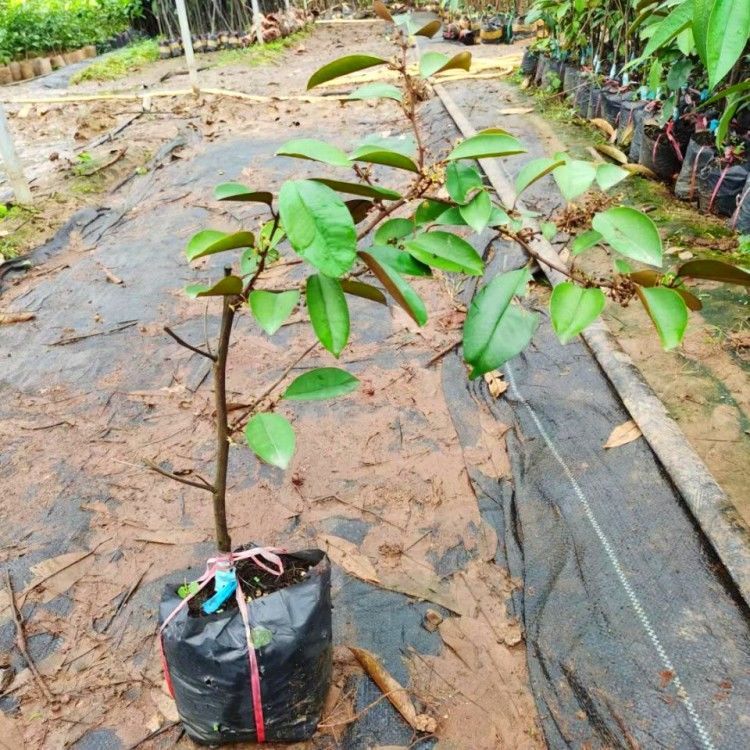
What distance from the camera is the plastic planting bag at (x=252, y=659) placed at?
116 centimetres

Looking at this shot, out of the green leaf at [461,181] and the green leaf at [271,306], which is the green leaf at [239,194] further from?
the green leaf at [461,181]

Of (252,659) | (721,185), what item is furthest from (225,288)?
(721,185)

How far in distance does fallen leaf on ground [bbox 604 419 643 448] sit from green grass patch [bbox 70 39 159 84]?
9.56m

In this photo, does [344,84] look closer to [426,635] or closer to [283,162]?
[283,162]

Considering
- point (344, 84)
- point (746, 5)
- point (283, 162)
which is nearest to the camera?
point (746, 5)

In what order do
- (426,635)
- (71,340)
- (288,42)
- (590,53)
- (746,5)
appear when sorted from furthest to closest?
(288,42)
(590,53)
(71,340)
(426,635)
(746,5)

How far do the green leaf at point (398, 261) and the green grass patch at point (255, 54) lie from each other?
31.3 feet

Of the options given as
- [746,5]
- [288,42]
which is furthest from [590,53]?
[288,42]

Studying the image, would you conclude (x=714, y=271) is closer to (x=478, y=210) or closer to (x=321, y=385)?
A: (x=478, y=210)

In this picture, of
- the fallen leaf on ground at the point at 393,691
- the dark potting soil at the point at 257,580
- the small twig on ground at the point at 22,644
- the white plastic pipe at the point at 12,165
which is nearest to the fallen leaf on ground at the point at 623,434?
the fallen leaf on ground at the point at 393,691

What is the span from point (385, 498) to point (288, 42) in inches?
445

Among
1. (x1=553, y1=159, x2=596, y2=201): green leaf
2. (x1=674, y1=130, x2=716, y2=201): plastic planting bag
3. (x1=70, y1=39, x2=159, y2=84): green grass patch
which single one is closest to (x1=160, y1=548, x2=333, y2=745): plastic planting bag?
(x1=553, y1=159, x2=596, y2=201): green leaf

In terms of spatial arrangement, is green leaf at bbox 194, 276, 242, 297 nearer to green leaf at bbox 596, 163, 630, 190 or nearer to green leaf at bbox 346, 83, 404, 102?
green leaf at bbox 346, 83, 404, 102

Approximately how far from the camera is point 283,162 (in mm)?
4852
